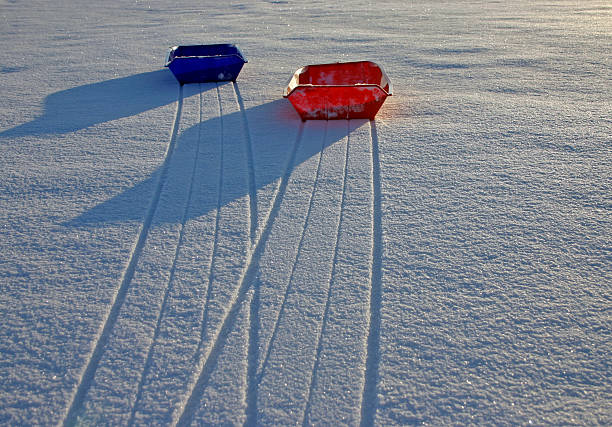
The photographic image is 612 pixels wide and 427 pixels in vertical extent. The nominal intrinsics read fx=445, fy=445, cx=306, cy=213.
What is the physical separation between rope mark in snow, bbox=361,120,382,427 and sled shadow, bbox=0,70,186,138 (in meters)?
2.61

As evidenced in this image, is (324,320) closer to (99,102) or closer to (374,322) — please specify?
(374,322)

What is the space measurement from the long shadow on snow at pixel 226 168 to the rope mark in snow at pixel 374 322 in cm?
77

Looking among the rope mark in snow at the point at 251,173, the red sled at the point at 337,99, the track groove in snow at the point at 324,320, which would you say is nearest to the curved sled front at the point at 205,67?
the rope mark in snow at the point at 251,173

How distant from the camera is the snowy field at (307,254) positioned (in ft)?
5.47

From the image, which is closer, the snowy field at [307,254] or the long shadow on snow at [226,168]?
the snowy field at [307,254]

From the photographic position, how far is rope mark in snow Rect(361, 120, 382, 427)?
1.61 metres

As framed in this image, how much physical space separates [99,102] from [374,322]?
12.2ft

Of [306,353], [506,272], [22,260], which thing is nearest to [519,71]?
[506,272]

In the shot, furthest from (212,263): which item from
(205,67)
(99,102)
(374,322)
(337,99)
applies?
(205,67)

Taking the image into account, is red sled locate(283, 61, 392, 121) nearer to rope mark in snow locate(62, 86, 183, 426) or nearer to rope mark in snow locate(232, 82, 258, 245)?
rope mark in snow locate(232, 82, 258, 245)

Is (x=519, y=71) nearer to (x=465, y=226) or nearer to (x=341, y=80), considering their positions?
(x=341, y=80)

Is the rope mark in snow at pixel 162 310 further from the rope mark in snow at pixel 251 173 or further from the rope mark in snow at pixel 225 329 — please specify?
the rope mark in snow at pixel 251 173

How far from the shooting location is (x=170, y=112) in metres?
4.12

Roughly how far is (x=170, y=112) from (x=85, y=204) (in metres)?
1.61
